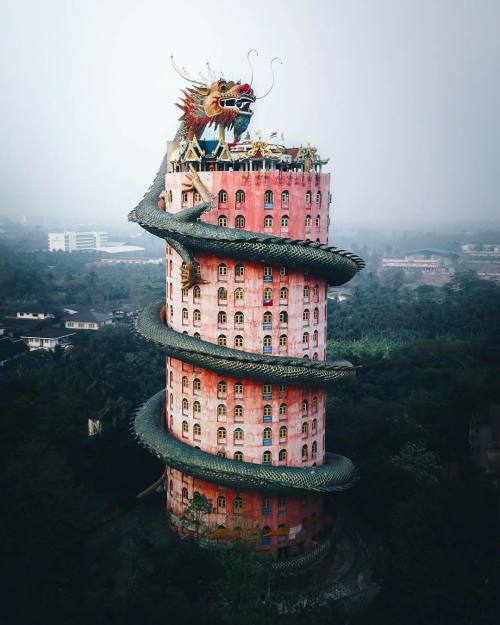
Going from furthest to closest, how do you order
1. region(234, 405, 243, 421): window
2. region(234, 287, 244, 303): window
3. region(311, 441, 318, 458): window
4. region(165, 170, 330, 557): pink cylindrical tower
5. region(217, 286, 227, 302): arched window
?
1. region(311, 441, 318, 458): window
2. region(234, 405, 243, 421): window
3. region(217, 286, 227, 302): arched window
4. region(234, 287, 244, 303): window
5. region(165, 170, 330, 557): pink cylindrical tower

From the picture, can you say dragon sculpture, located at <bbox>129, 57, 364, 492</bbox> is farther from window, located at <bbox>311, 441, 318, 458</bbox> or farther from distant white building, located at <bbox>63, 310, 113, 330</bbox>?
distant white building, located at <bbox>63, 310, 113, 330</bbox>

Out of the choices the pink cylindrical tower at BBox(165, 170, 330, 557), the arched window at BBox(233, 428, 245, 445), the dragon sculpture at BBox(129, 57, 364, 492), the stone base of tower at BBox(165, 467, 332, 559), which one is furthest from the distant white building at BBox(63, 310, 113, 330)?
the arched window at BBox(233, 428, 245, 445)

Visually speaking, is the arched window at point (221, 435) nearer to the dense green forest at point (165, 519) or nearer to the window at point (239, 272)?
the dense green forest at point (165, 519)

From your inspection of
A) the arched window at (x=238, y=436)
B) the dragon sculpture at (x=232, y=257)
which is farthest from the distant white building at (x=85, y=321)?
the arched window at (x=238, y=436)

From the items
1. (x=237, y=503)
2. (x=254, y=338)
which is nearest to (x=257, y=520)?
(x=237, y=503)

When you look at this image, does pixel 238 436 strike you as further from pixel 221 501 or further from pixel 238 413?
pixel 221 501

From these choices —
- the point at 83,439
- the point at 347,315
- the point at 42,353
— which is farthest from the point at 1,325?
the point at 347,315
